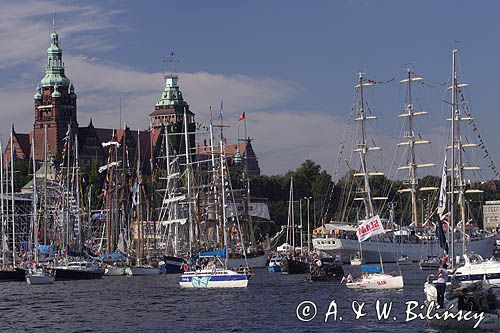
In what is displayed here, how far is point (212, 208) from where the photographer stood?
15138 cm

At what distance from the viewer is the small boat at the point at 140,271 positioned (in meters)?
137

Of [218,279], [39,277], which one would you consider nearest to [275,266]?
[39,277]

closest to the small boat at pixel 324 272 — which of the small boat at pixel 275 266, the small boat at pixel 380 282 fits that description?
the small boat at pixel 380 282

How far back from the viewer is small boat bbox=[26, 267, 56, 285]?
115812 millimetres

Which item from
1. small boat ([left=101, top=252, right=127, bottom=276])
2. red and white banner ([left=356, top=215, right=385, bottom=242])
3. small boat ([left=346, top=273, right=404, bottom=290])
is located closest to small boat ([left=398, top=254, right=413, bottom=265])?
small boat ([left=101, top=252, right=127, bottom=276])

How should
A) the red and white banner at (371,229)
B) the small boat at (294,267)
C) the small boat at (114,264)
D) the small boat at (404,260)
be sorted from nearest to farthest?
the red and white banner at (371,229), the small boat at (294,267), the small boat at (114,264), the small boat at (404,260)

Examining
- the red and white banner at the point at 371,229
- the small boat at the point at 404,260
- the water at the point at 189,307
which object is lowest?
the water at the point at 189,307

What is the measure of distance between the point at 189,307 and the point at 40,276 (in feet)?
134

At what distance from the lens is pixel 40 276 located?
381 ft

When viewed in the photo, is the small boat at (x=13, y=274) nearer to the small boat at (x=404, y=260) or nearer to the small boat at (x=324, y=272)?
the small boat at (x=324, y=272)

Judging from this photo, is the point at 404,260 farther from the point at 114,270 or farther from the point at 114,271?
the point at 114,271

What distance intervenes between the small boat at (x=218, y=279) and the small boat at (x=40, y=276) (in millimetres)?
24546

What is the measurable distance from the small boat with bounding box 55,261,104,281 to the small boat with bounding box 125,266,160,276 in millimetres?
7623

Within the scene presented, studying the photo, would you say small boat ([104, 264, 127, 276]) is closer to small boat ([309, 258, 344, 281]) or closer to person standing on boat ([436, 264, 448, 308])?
small boat ([309, 258, 344, 281])
